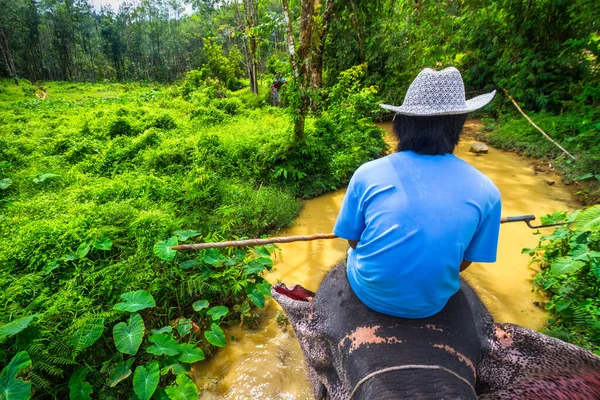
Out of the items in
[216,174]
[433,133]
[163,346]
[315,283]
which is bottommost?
[315,283]

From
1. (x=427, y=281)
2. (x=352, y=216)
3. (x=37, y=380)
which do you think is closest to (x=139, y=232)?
(x=37, y=380)

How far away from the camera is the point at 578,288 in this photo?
8.46 feet

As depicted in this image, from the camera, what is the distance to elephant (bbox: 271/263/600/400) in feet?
3.93

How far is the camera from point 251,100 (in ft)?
39.7

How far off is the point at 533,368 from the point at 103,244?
3307mm

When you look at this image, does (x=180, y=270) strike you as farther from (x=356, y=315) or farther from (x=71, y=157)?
(x=71, y=157)

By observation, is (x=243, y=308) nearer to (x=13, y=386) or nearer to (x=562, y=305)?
(x=13, y=386)

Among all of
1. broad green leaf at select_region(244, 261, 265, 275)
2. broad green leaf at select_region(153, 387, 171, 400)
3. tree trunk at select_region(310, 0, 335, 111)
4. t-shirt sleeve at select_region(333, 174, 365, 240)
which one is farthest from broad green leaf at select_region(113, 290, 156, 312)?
tree trunk at select_region(310, 0, 335, 111)

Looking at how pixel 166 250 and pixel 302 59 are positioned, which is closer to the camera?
pixel 166 250

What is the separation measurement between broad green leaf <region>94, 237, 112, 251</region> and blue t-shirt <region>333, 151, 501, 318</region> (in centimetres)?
252

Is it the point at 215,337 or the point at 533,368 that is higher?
the point at 533,368

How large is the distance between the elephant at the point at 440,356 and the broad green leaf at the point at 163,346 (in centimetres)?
100

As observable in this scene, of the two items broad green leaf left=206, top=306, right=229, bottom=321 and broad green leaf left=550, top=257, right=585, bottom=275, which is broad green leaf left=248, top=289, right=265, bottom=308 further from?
broad green leaf left=550, top=257, right=585, bottom=275

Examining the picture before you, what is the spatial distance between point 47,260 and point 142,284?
3.05 feet
